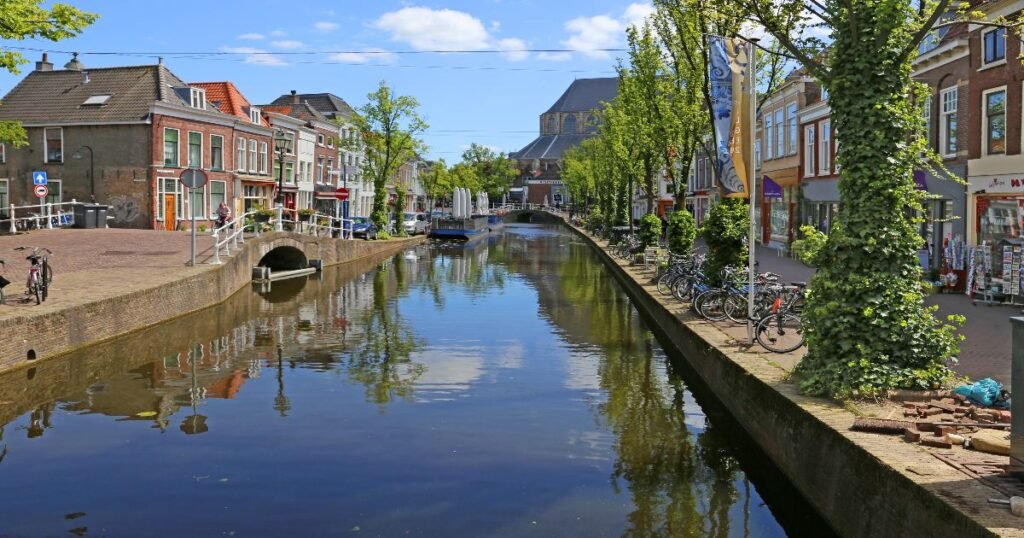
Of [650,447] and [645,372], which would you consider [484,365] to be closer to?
[645,372]

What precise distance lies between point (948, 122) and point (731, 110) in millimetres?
12010

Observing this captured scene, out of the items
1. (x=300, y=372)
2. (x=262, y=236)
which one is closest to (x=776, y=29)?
Answer: (x=300, y=372)

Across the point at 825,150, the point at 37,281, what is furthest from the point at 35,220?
the point at 825,150

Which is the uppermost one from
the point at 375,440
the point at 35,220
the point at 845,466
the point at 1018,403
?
the point at 35,220

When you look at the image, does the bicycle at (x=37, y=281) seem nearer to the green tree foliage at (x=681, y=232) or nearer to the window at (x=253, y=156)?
the green tree foliage at (x=681, y=232)

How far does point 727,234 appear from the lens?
58.6 ft

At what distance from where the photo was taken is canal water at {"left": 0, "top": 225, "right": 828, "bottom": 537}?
7.59 metres

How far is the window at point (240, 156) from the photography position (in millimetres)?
48031

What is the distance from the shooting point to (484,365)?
14.7 meters

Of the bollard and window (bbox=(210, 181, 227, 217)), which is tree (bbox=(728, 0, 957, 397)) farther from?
window (bbox=(210, 181, 227, 217))

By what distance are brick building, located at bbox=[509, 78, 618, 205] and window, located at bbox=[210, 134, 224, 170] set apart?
108 m

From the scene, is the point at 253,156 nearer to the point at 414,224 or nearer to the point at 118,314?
the point at 414,224

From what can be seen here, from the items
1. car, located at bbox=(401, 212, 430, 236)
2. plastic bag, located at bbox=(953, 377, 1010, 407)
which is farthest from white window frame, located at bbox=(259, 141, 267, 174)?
plastic bag, located at bbox=(953, 377, 1010, 407)

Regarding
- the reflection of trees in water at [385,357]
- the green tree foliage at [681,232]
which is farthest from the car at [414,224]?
the reflection of trees in water at [385,357]
